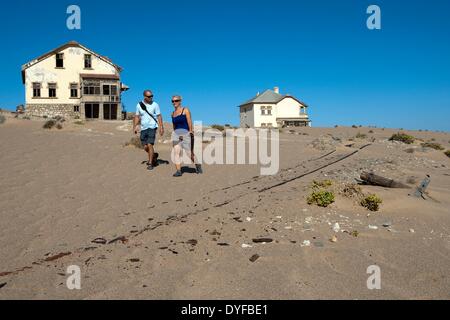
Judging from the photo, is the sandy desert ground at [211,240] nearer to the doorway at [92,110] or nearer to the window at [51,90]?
the doorway at [92,110]

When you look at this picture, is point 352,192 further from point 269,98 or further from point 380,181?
point 269,98

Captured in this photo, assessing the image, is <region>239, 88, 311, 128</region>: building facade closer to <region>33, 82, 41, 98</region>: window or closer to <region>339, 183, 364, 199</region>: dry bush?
<region>33, 82, 41, 98</region>: window

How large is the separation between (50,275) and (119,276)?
65 centimetres

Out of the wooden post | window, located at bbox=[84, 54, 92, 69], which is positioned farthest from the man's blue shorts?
window, located at bbox=[84, 54, 92, 69]

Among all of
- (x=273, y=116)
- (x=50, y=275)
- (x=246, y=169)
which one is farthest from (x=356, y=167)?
(x=273, y=116)

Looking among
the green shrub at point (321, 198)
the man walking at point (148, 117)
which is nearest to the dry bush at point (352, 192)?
the green shrub at point (321, 198)

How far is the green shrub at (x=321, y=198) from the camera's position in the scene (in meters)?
5.36

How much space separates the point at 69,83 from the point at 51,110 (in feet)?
12.0

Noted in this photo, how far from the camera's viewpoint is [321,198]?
17.7 feet

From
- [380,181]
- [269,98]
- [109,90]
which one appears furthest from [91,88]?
[380,181]

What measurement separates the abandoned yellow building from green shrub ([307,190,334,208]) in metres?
39.2
